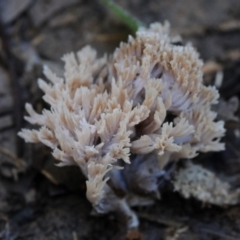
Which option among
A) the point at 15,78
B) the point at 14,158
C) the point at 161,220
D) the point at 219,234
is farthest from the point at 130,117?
the point at 15,78

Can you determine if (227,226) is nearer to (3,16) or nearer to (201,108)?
(201,108)

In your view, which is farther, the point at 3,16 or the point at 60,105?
the point at 3,16

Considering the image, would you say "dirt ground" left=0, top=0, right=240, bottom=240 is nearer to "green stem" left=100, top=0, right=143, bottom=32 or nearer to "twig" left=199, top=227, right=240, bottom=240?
"twig" left=199, top=227, right=240, bottom=240

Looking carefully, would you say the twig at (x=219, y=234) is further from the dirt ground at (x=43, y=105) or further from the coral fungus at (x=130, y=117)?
the coral fungus at (x=130, y=117)

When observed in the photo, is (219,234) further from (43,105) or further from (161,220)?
(43,105)

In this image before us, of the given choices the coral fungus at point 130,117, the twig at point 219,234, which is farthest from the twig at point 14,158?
the twig at point 219,234

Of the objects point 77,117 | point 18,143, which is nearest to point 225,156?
point 77,117
